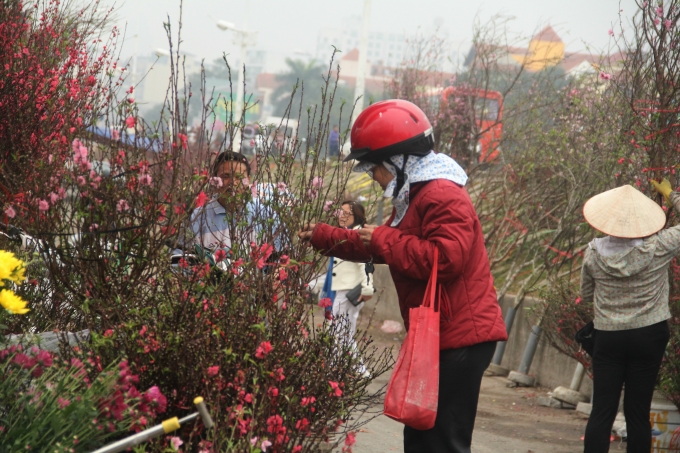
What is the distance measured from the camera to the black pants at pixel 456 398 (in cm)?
366

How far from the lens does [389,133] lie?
3738 mm

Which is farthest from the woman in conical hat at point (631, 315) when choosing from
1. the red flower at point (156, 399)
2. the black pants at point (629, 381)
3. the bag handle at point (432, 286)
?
the red flower at point (156, 399)

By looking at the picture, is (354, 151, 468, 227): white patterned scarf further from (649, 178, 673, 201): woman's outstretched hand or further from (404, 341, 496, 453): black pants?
(649, 178, 673, 201): woman's outstretched hand

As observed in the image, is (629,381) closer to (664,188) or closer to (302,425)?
(664,188)

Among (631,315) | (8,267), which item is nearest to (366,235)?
(8,267)

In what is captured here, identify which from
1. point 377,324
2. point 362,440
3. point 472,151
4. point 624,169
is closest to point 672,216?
point 624,169

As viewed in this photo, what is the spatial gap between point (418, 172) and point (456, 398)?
3.12 ft

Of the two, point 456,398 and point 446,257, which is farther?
point 456,398

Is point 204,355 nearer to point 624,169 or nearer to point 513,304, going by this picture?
point 624,169

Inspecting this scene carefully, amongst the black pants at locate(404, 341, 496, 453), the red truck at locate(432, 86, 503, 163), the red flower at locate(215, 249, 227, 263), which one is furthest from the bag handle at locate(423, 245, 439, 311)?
the red truck at locate(432, 86, 503, 163)

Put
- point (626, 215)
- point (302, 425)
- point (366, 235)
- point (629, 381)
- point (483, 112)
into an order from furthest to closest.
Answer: point (483, 112) < point (626, 215) < point (629, 381) < point (366, 235) < point (302, 425)

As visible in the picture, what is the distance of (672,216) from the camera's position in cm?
603

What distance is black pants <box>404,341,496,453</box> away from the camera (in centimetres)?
366

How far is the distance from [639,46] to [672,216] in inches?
47.5
